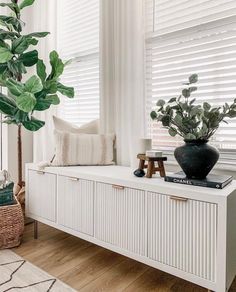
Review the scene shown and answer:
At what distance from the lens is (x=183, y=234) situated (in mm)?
1291

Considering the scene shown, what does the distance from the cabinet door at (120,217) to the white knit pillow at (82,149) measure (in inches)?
17.6

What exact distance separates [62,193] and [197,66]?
4.25 ft

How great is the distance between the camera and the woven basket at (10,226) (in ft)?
6.23

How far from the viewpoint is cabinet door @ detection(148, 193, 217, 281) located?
3.96 feet

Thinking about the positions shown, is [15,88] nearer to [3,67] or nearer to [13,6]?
[3,67]

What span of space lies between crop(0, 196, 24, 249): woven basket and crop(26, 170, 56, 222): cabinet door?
0.14m

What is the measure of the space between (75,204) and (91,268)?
1.37 feet

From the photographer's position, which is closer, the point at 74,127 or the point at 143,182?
the point at 143,182

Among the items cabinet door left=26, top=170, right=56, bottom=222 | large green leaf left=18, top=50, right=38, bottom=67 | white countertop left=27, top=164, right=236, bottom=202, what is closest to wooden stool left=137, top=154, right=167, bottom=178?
white countertop left=27, top=164, right=236, bottom=202

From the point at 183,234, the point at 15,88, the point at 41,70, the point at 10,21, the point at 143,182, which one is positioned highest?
the point at 10,21

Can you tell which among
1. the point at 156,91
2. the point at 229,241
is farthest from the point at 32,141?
the point at 229,241

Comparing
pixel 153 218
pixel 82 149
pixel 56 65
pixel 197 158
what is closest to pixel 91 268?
pixel 153 218

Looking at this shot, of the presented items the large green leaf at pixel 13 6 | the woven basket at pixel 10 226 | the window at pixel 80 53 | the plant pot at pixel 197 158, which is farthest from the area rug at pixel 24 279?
the large green leaf at pixel 13 6

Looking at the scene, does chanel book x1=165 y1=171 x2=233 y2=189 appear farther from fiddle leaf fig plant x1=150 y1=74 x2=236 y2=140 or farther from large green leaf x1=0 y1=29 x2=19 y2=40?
large green leaf x1=0 y1=29 x2=19 y2=40
